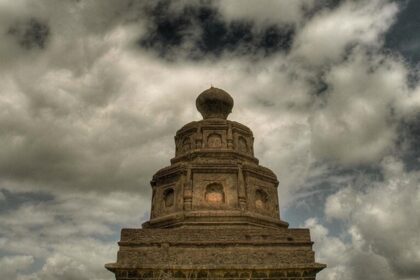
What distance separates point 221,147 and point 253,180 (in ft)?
8.30

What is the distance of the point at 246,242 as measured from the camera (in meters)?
14.6

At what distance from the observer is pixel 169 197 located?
1784 centimetres

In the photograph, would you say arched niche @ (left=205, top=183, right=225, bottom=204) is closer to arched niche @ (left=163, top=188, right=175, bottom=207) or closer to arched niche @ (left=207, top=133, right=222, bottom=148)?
arched niche @ (left=163, top=188, right=175, bottom=207)

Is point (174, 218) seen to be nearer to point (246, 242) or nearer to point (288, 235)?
point (246, 242)

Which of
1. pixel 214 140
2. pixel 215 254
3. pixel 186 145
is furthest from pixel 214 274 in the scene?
pixel 186 145

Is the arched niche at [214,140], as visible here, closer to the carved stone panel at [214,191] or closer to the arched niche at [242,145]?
the arched niche at [242,145]

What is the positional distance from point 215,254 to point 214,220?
75.8 inches

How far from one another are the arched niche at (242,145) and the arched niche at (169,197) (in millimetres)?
4345

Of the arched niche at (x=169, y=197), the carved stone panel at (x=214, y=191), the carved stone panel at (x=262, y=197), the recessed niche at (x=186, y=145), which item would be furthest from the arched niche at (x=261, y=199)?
the recessed niche at (x=186, y=145)

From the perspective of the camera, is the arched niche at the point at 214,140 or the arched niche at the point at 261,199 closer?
the arched niche at the point at 261,199

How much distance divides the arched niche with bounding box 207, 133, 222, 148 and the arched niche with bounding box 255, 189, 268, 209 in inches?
124

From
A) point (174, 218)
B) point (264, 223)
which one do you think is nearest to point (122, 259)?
point (174, 218)

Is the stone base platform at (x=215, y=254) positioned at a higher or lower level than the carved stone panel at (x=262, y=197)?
lower

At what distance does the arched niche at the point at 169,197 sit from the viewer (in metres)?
17.6
